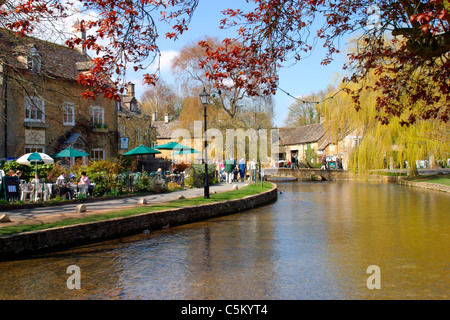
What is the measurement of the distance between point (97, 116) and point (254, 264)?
80.2ft

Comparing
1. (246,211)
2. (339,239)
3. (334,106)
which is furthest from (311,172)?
(339,239)

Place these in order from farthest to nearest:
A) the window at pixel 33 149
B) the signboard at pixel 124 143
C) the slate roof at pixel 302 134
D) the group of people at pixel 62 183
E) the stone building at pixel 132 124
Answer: the slate roof at pixel 302 134, the stone building at pixel 132 124, the signboard at pixel 124 143, the window at pixel 33 149, the group of people at pixel 62 183

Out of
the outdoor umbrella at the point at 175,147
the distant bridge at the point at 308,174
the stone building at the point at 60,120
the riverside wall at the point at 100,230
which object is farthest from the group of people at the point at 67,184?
the distant bridge at the point at 308,174

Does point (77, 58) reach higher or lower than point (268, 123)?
higher

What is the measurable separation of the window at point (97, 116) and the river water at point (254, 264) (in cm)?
1869

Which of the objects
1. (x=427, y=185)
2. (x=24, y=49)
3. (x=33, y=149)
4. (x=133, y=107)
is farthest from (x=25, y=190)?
(x=133, y=107)

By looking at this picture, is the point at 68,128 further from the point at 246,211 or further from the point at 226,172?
the point at 246,211

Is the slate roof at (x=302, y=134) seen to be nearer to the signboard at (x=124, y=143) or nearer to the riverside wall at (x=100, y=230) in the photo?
the signboard at (x=124, y=143)

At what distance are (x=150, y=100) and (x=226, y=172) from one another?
3757cm

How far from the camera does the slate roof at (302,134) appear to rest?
64688 mm

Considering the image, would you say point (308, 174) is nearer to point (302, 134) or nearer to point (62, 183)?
point (302, 134)

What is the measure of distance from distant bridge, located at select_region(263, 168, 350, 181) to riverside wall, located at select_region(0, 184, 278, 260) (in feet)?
91.3
